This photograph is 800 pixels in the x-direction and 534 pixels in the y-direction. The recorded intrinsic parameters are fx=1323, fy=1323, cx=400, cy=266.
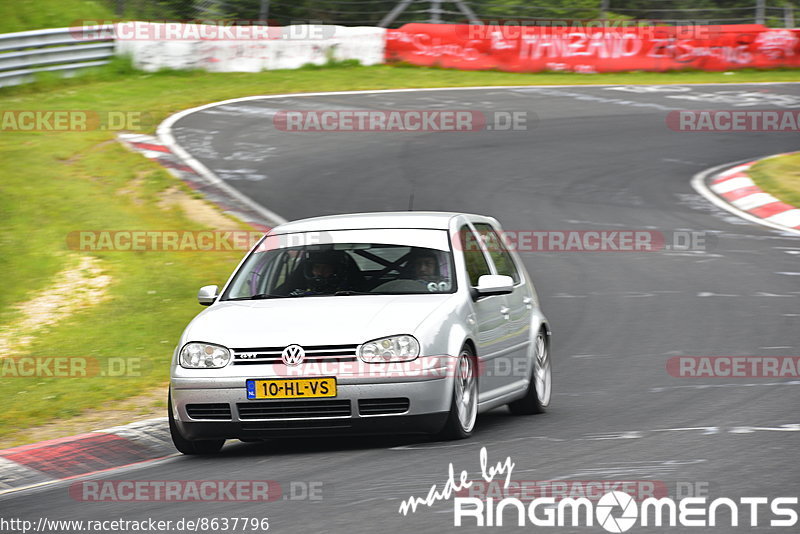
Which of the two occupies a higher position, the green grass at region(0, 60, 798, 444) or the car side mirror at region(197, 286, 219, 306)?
the car side mirror at region(197, 286, 219, 306)

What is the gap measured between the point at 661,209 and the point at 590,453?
415 inches

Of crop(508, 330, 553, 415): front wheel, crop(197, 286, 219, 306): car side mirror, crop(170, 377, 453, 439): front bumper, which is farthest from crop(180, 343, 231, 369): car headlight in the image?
crop(508, 330, 553, 415): front wheel

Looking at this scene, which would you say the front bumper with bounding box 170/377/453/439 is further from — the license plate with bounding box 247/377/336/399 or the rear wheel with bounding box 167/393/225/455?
the rear wheel with bounding box 167/393/225/455

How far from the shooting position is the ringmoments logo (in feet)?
17.9

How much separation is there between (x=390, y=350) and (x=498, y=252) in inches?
90.7

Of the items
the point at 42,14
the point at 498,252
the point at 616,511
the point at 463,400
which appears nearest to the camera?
the point at 616,511

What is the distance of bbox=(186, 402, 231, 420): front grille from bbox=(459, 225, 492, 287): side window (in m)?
1.90

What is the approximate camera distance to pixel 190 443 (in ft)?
26.3

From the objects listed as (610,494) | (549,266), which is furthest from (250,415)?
(549,266)

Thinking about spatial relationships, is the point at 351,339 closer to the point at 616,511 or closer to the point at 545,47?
the point at 616,511

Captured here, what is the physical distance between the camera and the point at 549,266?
15.1 meters

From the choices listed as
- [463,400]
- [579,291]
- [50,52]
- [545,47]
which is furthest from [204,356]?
[545,47]

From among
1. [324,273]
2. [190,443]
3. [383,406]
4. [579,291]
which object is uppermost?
[324,273]
